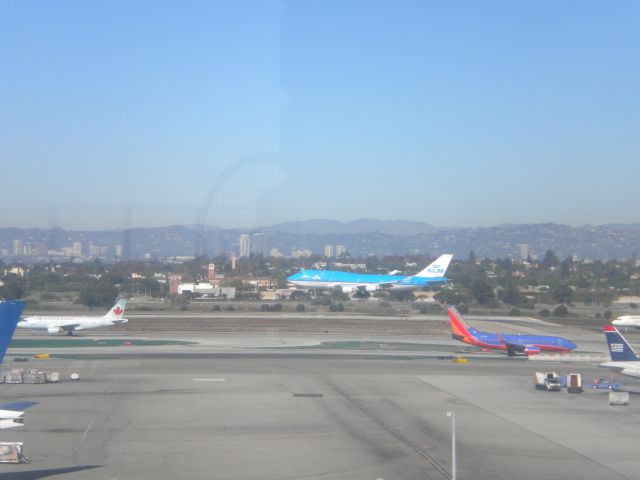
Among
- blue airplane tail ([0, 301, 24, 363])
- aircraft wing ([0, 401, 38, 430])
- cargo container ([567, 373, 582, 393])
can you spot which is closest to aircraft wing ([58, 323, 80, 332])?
cargo container ([567, 373, 582, 393])

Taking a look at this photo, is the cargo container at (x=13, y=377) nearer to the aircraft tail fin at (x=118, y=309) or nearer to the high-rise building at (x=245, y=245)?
the aircraft tail fin at (x=118, y=309)

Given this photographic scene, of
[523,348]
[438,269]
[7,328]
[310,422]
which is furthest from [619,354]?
[438,269]

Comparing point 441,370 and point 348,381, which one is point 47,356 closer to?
point 348,381

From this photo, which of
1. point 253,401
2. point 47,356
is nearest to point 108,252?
point 47,356

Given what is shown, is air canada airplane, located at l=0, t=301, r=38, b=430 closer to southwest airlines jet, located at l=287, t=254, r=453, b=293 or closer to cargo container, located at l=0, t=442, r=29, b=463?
cargo container, located at l=0, t=442, r=29, b=463

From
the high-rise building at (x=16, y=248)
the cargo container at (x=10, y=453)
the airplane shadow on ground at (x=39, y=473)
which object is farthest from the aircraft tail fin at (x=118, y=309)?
the high-rise building at (x=16, y=248)

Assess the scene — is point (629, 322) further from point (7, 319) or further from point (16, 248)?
point (16, 248)
